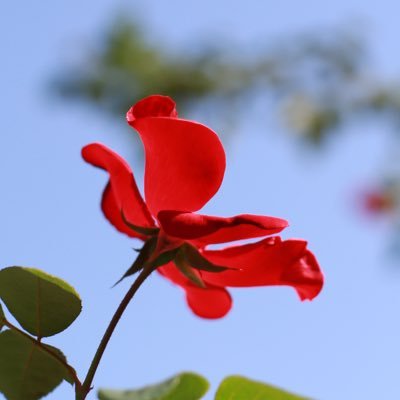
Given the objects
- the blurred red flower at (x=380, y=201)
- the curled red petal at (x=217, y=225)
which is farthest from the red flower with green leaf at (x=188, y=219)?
the blurred red flower at (x=380, y=201)

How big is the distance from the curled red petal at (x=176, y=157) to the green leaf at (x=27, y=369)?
0.12 meters

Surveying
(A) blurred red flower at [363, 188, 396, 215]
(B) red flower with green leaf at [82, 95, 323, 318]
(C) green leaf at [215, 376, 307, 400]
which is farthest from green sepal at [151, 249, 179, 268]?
(A) blurred red flower at [363, 188, 396, 215]

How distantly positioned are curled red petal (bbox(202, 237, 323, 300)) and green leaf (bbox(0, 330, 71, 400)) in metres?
0.12

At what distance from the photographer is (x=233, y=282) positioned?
1.66 ft

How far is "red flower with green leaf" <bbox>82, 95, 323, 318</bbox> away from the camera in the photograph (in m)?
0.46

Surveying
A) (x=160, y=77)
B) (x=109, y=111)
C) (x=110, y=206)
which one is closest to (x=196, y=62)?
(x=160, y=77)

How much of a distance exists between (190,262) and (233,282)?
3cm

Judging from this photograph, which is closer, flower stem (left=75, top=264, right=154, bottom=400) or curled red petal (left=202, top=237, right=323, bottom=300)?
flower stem (left=75, top=264, right=154, bottom=400)

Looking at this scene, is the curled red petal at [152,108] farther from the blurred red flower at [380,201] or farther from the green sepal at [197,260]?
the blurred red flower at [380,201]

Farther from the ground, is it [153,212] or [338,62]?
[338,62]

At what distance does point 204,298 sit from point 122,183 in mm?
111

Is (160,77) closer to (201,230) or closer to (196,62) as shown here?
(196,62)

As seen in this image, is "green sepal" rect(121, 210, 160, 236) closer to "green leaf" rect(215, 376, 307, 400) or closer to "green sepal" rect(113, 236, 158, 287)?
"green sepal" rect(113, 236, 158, 287)

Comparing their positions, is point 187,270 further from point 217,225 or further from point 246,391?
point 246,391
